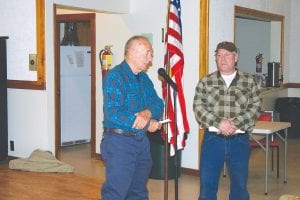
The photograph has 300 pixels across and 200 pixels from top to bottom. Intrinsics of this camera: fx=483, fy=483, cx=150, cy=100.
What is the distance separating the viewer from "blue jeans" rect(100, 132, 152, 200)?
311 centimetres

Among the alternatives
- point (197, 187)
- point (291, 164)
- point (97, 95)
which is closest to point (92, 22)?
point (97, 95)

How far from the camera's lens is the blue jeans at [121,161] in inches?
122

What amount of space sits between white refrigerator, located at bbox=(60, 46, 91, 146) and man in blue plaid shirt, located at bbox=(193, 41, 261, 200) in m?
4.36

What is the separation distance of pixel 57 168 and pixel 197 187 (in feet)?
5.47

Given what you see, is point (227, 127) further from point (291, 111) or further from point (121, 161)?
point (291, 111)

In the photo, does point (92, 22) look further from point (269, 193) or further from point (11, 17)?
point (269, 193)

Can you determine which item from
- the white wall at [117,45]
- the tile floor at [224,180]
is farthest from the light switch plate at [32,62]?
the tile floor at [224,180]

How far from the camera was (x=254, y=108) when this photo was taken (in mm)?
3742

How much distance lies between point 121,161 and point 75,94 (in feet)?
16.4

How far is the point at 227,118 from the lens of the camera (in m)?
3.73

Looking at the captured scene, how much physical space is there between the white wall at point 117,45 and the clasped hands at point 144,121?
2.76 metres

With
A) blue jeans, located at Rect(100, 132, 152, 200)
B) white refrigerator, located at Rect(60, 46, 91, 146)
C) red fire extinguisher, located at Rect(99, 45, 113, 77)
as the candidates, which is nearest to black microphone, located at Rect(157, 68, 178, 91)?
blue jeans, located at Rect(100, 132, 152, 200)

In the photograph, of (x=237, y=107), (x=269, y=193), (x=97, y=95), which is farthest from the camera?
(x=97, y=95)

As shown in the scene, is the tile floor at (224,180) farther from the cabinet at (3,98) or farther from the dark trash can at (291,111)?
the dark trash can at (291,111)
